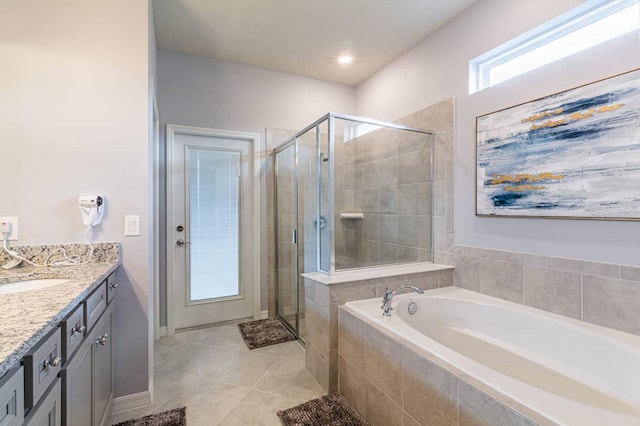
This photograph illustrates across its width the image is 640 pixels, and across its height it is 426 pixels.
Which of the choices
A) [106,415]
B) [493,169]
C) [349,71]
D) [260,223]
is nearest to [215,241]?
[260,223]

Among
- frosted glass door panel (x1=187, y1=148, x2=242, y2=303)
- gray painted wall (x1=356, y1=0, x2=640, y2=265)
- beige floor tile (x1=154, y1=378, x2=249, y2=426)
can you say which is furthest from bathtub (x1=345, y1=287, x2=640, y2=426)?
frosted glass door panel (x1=187, y1=148, x2=242, y2=303)

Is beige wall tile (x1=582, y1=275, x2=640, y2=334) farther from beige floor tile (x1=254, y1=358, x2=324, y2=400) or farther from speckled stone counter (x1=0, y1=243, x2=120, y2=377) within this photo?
speckled stone counter (x1=0, y1=243, x2=120, y2=377)

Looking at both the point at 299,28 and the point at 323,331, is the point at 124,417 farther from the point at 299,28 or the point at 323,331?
the point at 299,28

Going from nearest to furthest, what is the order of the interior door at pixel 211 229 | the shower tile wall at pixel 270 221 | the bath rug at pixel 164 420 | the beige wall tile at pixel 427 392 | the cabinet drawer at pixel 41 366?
the cabinet drawer at pixel 41 366 < the beige wall tile at pixel 427 392 < the bath rug at pixel 164 420 < the interior door at pixel 211 229 < the shower tile wall at pixel 270 221

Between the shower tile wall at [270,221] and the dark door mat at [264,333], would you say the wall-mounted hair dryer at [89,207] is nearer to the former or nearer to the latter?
the dark door mat at [264,333]

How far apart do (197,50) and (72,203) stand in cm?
200

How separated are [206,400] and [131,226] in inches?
47.2

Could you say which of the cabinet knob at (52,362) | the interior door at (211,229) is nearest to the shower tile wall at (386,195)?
the interior door at (211,229)

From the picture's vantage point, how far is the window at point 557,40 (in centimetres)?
→ 163

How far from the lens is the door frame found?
9.63ft

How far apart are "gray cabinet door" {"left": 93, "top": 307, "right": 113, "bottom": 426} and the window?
9.31 ft

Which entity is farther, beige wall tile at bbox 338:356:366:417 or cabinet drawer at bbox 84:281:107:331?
beige wall tile at bbox 338:356:366:417

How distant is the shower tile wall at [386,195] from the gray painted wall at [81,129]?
146cm

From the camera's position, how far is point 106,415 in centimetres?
160
